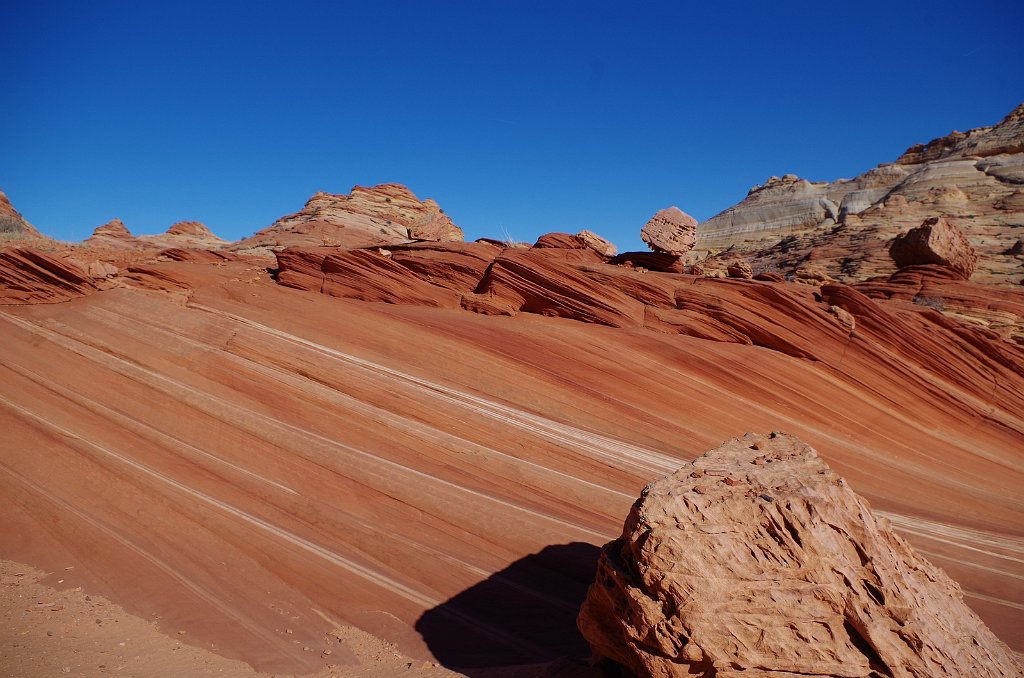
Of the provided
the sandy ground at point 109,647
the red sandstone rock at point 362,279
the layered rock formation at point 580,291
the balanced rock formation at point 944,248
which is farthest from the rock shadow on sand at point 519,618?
the balanced rock formation at point 944,248

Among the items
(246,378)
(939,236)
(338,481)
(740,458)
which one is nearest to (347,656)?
(338,481)

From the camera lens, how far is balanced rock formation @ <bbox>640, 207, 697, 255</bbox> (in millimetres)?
14508

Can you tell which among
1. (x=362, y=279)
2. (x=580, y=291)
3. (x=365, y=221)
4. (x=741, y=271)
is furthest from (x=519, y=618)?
(x=365, y=221)

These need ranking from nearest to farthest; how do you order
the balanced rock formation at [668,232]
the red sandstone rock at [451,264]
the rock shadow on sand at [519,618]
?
the rock shadow on sand at [519,618] → the red sandstone rock at [451,264] → the balanced rock formation at [668,232]

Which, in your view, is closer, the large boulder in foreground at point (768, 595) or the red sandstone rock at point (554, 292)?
the large boulder in foreground at point (768, 595)

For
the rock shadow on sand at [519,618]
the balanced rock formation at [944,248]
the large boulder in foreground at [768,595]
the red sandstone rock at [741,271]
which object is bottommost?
the rock shadow on sand at [519,618]

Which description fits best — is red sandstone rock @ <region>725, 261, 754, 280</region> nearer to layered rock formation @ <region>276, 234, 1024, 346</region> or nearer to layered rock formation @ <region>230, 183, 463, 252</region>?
layered rock formation @ <region>276, 234, 1024, 346</region>

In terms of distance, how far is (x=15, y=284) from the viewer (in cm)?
1158

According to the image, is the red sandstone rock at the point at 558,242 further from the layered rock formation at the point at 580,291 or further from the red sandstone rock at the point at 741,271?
the red sandstone rock at the point at 741,271

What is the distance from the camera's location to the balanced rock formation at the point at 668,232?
1451cm

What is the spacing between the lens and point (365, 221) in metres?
30.1

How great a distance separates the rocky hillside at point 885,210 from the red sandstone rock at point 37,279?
25.6m

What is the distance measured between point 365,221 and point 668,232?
67.1 ft

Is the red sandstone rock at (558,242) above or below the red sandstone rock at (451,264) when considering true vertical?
above
